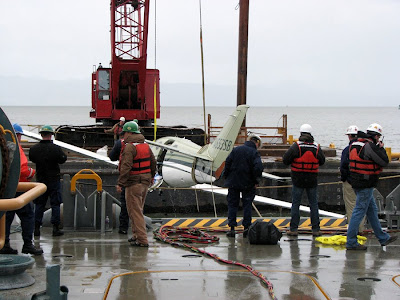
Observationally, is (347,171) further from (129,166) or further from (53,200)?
(53,200)

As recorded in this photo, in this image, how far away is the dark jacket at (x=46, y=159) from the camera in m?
9.61

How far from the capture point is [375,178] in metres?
8.80

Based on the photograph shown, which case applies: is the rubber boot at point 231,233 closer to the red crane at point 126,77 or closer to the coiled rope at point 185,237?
the coiled rope at point 185,237

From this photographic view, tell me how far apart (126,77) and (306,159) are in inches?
785

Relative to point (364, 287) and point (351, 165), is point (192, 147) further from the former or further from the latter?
point (364, 287)

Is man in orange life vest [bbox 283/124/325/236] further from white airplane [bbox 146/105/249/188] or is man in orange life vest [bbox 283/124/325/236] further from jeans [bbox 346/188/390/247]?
white airplane [bbox 146/105/249/188]

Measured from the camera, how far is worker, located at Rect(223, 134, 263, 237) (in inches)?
396

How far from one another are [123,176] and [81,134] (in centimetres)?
1912

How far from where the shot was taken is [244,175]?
10.1 metres

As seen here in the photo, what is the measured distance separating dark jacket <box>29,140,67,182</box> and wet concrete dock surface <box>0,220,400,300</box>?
0.93 m

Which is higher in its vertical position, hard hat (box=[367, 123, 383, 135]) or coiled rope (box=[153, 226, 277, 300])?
hard hat (box=[367, 123, 383, 135])

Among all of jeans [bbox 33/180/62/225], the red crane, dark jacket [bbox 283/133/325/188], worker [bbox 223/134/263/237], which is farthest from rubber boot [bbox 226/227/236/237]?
the red crane

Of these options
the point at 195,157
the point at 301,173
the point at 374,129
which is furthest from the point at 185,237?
the point at 195,157

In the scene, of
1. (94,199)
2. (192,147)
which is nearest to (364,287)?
(94,199)
